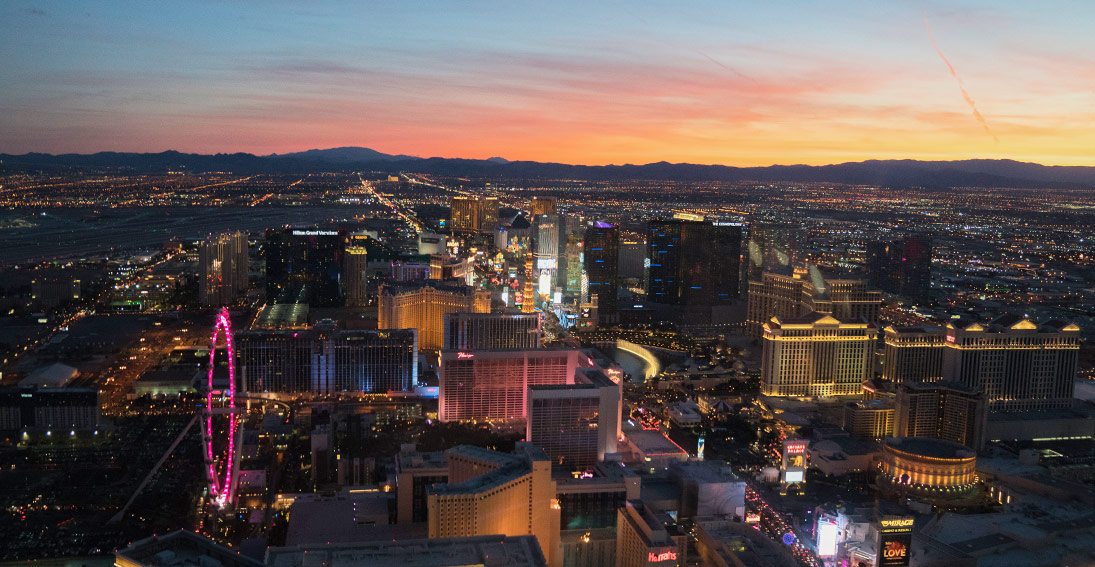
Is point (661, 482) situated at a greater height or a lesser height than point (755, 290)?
lesser

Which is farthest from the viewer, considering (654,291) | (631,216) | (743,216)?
(631,216)

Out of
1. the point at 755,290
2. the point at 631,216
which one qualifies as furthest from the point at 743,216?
the point at 755,290

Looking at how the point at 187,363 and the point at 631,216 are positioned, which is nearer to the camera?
the point at 187,363

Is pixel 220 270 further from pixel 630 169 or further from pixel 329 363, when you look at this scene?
pixel 630 169

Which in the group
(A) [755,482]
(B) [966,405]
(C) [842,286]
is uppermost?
(C) [842,286]

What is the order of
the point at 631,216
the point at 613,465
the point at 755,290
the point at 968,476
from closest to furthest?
1. the point at 613,465
2. the point at 968,476
3. the point at 755,290
4. the point at 631,216

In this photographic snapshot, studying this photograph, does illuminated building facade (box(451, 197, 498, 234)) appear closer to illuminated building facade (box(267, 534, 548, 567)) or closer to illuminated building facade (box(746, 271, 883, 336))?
illuminated building facade (box(746, 271, 883, 336))

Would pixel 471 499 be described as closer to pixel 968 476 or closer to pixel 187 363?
pixel 968 476

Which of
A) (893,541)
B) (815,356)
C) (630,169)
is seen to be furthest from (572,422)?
(630,169)
